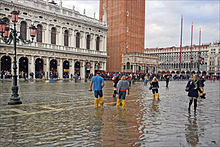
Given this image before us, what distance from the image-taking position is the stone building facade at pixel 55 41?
3569 cm

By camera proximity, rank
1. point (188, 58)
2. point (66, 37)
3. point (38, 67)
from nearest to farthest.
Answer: point (38, 67)
point (66, 37)
point (188, 58)

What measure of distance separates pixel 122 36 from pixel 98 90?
51489 mm

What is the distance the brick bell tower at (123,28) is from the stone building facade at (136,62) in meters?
2.21

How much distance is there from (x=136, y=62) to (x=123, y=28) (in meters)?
11.0

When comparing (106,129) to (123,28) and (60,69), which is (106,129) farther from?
(123,28)

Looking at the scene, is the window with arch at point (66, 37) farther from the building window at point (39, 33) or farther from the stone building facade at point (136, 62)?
the stone building facade at point (136, 62)

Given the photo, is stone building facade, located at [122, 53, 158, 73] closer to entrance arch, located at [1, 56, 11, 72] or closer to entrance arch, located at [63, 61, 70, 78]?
entrance arch, located at [63, 61, 70, 78]

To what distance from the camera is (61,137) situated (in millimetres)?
5184

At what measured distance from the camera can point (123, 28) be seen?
193 feet

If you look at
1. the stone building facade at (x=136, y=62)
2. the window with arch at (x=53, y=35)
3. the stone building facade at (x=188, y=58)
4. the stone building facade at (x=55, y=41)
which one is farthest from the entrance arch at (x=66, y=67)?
the stone building facade at (x=188, y=58)

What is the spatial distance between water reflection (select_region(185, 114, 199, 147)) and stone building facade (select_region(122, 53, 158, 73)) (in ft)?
154

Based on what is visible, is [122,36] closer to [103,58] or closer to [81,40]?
[103,58]

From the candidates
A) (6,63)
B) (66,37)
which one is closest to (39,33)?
(66,37)

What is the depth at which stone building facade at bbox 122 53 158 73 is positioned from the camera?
55.2 metres
